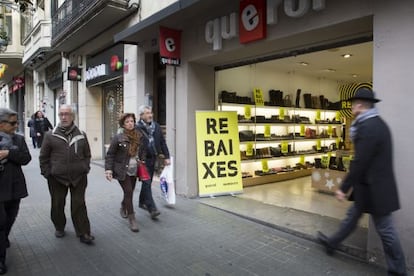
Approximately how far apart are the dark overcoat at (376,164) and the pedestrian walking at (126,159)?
9.82 feet

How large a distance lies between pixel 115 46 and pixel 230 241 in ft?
25.0

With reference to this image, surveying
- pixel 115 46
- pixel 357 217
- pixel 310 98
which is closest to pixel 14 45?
pixel 115 46

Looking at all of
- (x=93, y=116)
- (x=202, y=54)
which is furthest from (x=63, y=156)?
(x=93, y=116)

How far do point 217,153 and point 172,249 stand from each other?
2959mm

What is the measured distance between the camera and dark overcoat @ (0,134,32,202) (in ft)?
11.6

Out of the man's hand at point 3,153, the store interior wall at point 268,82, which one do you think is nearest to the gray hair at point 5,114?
the man's hand at point 3,153

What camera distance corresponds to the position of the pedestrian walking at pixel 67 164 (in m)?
4.14

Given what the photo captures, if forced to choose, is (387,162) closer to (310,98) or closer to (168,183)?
(168,183)

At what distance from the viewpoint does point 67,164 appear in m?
4.16

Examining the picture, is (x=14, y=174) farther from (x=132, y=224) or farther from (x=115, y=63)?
(x=115, y=63)

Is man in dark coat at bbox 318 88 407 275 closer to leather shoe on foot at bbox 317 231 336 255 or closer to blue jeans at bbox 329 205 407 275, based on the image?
blue jeans at bbox 329 205 407 275

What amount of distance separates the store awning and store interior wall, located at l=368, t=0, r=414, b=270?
9.19 feet

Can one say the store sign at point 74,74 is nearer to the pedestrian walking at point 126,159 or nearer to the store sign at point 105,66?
the store sign at point 105,66

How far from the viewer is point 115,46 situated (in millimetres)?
10039
